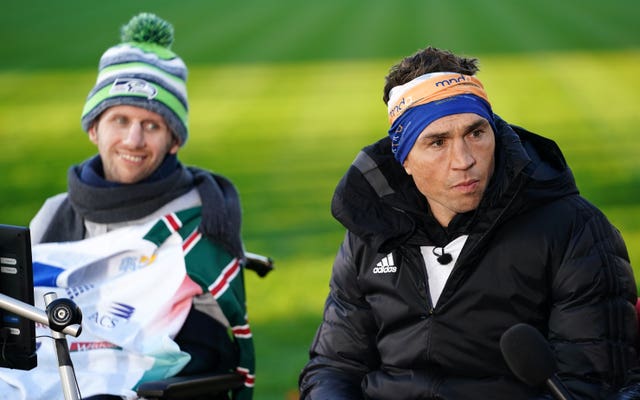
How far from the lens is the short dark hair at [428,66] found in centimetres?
405

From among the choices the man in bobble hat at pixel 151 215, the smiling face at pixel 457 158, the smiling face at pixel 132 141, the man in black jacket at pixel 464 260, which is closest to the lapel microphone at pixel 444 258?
the man in black jacket at pixel 464 260

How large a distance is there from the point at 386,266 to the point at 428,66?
26.7 inches

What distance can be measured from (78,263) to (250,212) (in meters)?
6.95

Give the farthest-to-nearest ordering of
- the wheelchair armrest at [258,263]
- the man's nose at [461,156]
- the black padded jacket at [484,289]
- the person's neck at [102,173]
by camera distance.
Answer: the wheelchair armrest at [258,263] < the person's neck at [102,173] < the man's nose at [461,156] < the black padded jacket at [484,289]

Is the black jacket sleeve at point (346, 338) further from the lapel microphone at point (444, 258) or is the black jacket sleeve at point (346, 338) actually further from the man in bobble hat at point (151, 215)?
the man in bobble hat at point (151, 215)

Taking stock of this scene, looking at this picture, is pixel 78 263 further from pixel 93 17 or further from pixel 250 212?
pixel 93 17

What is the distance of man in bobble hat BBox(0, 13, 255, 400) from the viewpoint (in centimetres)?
485

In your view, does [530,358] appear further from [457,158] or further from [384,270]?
[384,270]

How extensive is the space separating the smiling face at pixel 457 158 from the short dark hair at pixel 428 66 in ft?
0.74

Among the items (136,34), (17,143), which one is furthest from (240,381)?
(17,143)

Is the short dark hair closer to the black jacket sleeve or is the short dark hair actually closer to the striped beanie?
the black jacket sleeve

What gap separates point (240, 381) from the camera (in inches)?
190

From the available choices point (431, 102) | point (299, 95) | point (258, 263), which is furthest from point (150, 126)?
point (299, 95)

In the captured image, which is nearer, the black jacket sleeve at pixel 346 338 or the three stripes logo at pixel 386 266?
the three stripes logo at pixel 386 266
